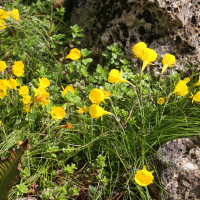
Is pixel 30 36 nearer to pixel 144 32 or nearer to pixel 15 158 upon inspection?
pixel 144 32

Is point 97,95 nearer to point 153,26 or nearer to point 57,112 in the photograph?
point 57,112

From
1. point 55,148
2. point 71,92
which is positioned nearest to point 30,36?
point 71,92

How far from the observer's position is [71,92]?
238cm

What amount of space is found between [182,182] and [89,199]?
79 centimetres

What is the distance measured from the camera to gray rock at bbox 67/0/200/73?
8.91 feet

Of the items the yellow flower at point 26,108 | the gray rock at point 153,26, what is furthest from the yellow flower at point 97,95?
the gray rock at point 153,26

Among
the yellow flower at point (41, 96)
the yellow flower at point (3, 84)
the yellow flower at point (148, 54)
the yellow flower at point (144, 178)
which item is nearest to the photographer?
the yellow flower at point (144, 178)

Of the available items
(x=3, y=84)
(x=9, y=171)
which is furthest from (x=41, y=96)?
(x=9, y=171)

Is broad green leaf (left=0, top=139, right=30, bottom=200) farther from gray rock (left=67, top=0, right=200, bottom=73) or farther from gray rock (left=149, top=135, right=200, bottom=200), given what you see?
gray rock (left=67, top=0, right=200, bottom=73)

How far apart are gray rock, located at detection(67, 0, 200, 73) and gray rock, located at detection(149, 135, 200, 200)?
3.77 ft

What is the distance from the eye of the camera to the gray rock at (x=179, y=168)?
182 centimetres

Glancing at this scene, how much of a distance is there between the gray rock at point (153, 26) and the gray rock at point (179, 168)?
A: 3.77 ft

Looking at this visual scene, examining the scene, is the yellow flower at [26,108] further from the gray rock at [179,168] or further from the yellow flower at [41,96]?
the gray rock at [179,168]

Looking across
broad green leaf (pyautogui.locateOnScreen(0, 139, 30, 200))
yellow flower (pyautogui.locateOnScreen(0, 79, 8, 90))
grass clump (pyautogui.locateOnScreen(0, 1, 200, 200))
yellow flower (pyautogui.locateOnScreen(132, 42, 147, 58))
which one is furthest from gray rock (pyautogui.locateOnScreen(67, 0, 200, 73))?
broad green leaf (pyautogui.locateOnScreen(0, 139, 30, 200))
